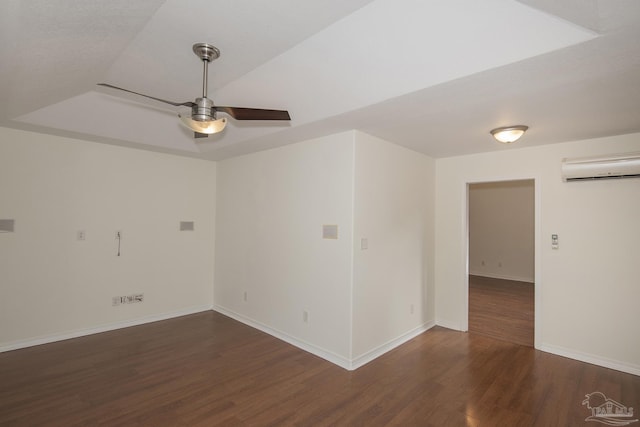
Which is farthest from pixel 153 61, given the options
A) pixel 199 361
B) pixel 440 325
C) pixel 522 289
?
pixel 522 289

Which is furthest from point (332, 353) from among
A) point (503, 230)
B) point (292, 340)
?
point (503, 230)

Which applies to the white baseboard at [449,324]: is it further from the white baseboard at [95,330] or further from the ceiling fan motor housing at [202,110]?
the ceiling fan motor housing at [202,110]

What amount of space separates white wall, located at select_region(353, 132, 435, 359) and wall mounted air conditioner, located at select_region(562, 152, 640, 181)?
1595 millimetres

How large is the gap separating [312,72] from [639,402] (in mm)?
3866

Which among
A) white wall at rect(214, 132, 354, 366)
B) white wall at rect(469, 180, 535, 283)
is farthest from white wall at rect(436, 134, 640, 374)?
white wall at rect(469, 180, 535, 283)

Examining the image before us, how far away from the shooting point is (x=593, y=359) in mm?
3305

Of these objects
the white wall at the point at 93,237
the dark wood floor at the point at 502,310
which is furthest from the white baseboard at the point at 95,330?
the dark wood floor at the point at 502,310

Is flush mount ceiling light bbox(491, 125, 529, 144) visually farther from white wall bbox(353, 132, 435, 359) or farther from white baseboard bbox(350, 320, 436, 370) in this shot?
white baseboard bbox(350, 320, 436, 370)

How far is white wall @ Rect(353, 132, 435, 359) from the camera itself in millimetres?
3258

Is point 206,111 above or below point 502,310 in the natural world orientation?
above

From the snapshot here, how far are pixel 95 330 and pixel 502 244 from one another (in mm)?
8506

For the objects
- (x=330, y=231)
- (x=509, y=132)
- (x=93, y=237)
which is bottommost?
(x=93, y=237)

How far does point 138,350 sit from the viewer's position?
11.5ft

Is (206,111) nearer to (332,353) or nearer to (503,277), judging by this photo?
(332,353)
